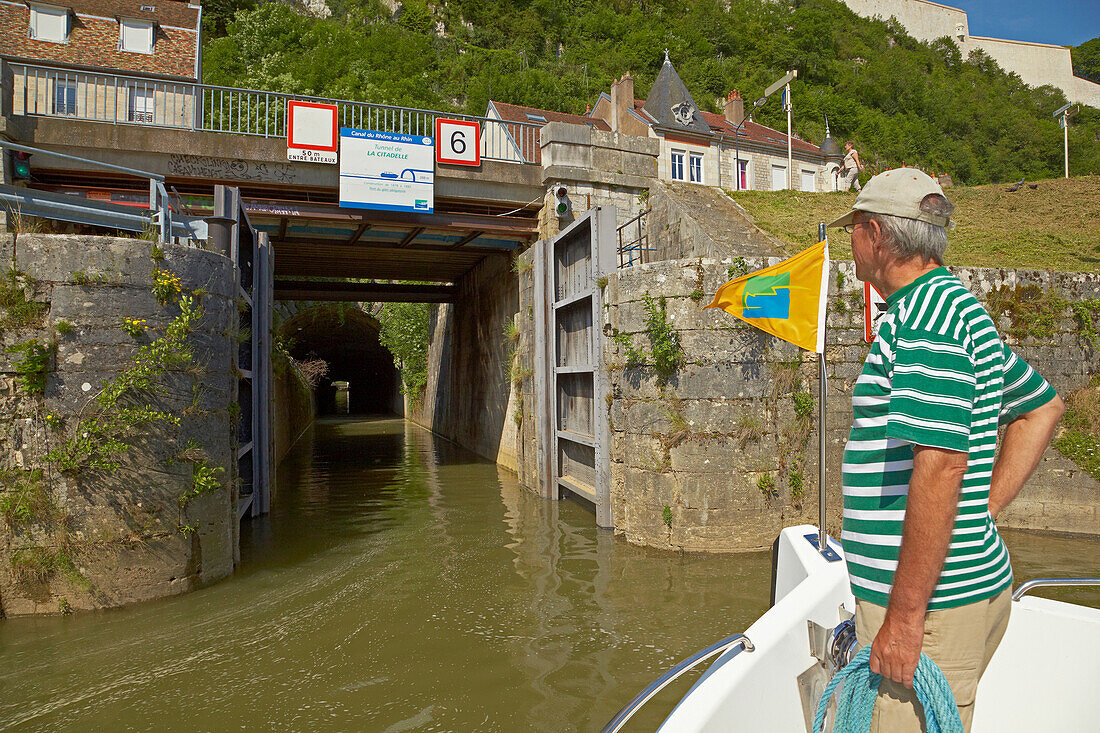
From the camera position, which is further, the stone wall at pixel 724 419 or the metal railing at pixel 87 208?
the stone wall at pixel 724 419

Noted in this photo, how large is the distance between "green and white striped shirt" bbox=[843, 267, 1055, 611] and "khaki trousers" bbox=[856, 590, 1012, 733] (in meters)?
0.04

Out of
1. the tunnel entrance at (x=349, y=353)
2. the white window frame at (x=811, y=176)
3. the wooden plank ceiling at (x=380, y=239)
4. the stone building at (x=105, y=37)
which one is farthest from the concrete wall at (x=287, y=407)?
the white window frame at (x=811, y=176)

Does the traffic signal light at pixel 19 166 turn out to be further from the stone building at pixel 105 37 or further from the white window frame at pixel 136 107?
the stone building at pixel 105 37

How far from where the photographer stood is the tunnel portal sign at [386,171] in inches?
444

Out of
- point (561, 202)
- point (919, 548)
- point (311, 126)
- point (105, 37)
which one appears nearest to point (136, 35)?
point (105, 37)

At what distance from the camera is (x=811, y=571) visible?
3312 millimetres

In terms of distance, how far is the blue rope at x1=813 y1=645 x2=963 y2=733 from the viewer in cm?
164

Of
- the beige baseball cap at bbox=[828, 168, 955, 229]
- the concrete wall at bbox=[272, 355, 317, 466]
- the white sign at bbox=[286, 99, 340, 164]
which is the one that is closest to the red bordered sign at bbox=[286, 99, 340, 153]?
the white sign at bbox=[286, 99, 340, 164]

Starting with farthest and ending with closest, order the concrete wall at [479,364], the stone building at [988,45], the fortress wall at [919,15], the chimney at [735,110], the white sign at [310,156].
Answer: the fortress wall at [919,15] < the stone building at [988,45] < the chimney at [735,110] < the concrete wall at [479,364] < the white sign at [310,156]

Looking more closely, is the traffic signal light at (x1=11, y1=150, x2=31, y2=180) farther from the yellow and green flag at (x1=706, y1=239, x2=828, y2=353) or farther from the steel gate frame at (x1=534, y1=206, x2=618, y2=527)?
the yellow and green flag at (x1=706, y1=239, x2=828, y2=353)

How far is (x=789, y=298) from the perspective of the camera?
6.47 m

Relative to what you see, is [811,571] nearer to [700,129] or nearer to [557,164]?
[557,164]

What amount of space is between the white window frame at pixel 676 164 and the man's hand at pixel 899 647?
29.1 meters

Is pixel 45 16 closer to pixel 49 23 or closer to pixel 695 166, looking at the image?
pixel 49 23
